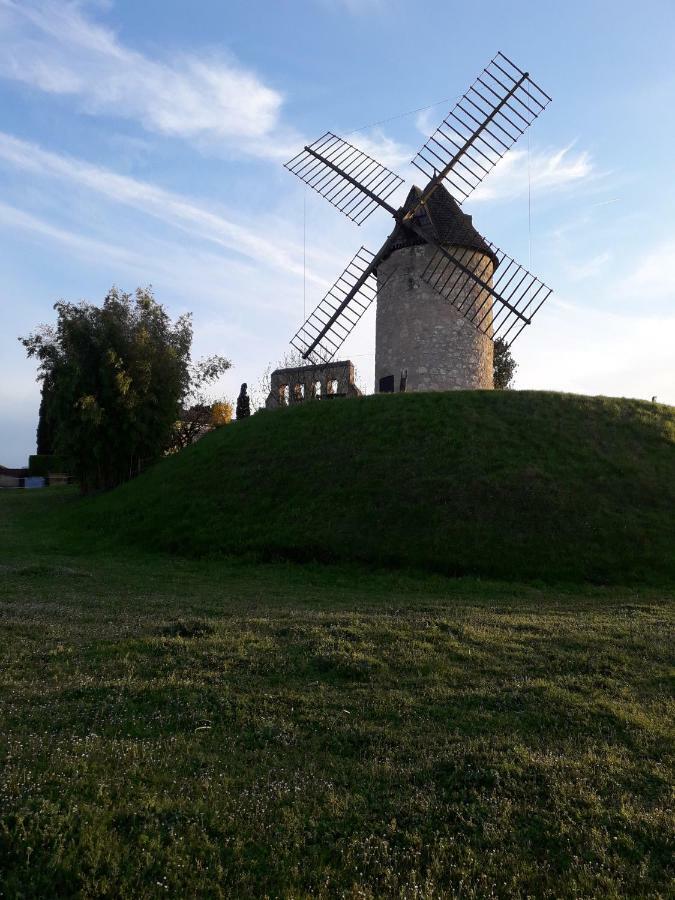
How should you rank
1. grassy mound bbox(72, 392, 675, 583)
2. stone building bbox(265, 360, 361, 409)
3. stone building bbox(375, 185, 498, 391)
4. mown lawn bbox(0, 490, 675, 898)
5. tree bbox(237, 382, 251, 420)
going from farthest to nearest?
tree bbox(237, 382, 251, 420) → stone building bbox(265, 360, 361, 409) → stone building bbox(375, 185, 498, 391) → grassy mound bbox(72, 392, 675, 583) → mown lawn bbox(0, 490, 675, 898)

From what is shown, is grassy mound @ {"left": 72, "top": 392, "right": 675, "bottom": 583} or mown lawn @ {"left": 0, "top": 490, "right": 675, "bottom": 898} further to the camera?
grassy mound @ {"left": 72, "top": 392, "right": 675, "bottom": 583}

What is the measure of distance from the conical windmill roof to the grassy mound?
8223 millimetres

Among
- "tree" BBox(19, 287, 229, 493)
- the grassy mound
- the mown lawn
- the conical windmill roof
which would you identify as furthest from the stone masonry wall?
the mown lawn

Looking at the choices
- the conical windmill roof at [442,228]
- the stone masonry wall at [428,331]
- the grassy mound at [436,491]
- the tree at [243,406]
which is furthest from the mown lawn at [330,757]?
the tree at [243,406]

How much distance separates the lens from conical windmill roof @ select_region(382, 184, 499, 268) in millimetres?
31530

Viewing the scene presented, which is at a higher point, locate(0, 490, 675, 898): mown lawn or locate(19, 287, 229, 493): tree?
locate(19, 287, 229, 493): tree

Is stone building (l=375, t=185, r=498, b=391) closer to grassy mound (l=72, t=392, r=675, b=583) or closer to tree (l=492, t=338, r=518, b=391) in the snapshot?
grassy mound (l=72, t=392, r=675, b=583)

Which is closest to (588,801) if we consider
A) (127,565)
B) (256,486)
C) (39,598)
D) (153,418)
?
(39,598)


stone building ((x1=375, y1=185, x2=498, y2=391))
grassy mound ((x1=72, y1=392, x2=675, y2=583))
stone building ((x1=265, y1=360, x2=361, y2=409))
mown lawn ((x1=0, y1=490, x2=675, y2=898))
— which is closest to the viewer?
mown lawn ((x1=0, y1=490, x2=675, y2=898))

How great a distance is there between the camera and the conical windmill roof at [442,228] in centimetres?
3153

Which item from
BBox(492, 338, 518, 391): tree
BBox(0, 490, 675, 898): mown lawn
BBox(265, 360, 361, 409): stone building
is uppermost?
BBox(492, 338, 518, 391): tree

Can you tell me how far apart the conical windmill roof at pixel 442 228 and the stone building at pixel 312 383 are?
7.31 m

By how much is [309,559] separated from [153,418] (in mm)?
19098

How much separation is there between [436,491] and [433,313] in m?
12.5
